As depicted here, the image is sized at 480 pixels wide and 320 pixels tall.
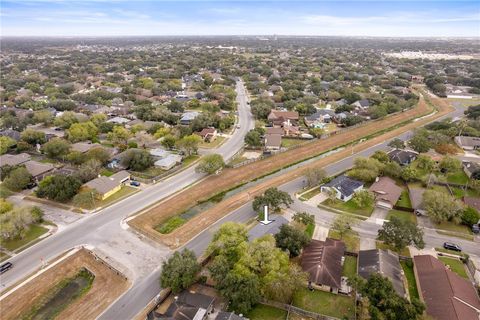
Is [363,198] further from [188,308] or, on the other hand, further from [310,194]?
[188,308]

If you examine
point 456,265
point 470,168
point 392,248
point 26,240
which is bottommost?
point 26,240

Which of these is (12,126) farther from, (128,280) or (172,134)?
(128,280)

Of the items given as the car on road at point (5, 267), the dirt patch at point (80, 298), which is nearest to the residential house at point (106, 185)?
the dirt patch at point (80, 298)

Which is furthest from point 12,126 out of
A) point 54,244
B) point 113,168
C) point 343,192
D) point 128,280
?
point 343,192

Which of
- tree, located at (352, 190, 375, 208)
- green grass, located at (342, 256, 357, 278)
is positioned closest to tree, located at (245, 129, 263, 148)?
tree, located at (352, 190, 375, 208)

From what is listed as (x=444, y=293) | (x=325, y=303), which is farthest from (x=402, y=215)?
(x=325, y=303)

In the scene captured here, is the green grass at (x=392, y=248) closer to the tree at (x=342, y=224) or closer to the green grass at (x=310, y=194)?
the tree at (x=342, y=224)

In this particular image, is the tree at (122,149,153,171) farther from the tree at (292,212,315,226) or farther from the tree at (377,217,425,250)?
the tree at (377,217,425,250)
